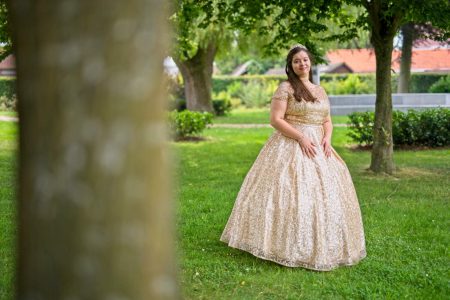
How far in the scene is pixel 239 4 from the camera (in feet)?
37.9

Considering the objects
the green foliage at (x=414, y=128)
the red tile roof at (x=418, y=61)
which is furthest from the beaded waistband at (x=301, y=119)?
the red tile roof at (x=418, y=61)

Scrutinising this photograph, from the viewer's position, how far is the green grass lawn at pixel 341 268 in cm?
529

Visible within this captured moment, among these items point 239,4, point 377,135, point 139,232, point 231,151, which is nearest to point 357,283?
point 139,232

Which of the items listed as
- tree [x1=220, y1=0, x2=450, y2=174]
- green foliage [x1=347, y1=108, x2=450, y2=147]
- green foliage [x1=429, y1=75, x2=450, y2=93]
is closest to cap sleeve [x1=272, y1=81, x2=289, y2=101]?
tree [x1=220, y1=0, x2=450, y2=174]

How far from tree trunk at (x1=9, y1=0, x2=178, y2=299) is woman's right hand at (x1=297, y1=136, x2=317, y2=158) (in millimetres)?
4309

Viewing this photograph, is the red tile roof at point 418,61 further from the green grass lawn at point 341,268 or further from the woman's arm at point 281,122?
the woman's arm at point 281,122

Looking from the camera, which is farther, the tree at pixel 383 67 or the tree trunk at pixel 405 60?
the tree trunk at pixel 405 60

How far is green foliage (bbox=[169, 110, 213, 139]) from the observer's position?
17.7 meters

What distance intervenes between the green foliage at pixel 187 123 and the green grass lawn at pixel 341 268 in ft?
15.9

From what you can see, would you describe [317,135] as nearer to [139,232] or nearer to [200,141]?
[139,232]

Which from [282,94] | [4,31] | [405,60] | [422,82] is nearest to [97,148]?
[282,94]

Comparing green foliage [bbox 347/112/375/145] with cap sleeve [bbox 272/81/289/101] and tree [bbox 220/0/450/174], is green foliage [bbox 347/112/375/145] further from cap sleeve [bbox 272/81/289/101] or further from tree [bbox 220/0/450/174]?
cap sleeve [bbox 272/81/289/101]

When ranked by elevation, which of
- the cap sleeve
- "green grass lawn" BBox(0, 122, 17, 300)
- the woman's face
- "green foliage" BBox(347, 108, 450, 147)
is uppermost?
the woman's face

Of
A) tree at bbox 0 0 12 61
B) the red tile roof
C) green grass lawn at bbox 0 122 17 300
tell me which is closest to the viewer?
green grass lawn at bbox 0 122 17 300
